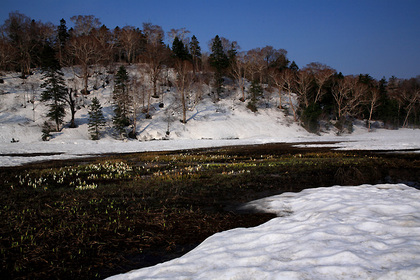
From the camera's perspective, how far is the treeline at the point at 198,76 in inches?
2383

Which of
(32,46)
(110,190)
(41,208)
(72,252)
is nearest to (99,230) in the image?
(72,252)

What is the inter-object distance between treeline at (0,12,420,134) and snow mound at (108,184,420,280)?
160ft

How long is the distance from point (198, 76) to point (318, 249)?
245 ft

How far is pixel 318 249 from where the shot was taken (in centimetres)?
390

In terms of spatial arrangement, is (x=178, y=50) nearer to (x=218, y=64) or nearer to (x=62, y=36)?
(x=218, y=64)

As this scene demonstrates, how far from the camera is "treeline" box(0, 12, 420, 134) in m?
60.5

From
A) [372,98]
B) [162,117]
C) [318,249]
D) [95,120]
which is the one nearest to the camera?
[318,249]

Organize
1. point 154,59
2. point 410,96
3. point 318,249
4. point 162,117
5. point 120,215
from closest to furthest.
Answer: point 318,249
point 120,215
point 162,117
point 154,59
point 410,96

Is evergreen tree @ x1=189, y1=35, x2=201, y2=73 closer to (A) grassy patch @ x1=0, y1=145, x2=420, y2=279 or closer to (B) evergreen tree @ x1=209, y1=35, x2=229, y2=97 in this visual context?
(B) evergreen tree @ x1=209, y1=35, x2=229, y2=97

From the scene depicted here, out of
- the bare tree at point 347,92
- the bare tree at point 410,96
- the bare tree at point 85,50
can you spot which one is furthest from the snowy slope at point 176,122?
the bare tree at point 410,96

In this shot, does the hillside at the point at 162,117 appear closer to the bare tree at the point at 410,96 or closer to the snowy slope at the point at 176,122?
the snowy slope at the point at 176,122

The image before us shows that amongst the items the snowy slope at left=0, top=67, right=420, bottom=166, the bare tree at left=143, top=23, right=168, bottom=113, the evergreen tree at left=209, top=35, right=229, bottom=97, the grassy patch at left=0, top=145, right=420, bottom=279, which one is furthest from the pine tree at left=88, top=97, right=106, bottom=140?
the evergreen tree at left=209, top=35, right=229, bottom=97

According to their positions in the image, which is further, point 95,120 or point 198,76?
point 198,76

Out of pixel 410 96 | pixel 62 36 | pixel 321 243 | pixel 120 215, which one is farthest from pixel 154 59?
pixel 410 96
